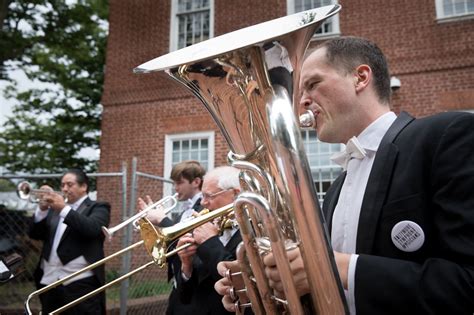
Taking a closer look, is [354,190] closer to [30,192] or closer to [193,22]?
[30,192]

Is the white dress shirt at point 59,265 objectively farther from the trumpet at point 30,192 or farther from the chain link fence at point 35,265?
the chain link fence at point 35,265

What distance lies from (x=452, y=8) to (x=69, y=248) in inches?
349

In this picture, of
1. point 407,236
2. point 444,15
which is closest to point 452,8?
point 444,15

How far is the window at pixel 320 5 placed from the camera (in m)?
9.09

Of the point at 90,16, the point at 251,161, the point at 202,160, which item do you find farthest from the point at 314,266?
the point at 90,16

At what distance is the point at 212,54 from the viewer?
1.38m

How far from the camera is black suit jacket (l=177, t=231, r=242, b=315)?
2578 millimetres

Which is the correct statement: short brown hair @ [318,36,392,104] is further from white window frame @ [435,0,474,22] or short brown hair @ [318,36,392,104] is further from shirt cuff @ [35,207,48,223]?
white window frame @ [435,0,474,22]

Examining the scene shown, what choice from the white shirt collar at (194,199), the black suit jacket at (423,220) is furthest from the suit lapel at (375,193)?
the white shirt collar at (194,199)

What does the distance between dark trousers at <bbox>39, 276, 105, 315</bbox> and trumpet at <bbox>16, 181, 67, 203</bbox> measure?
1052mm

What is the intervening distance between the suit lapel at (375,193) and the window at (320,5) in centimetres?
817

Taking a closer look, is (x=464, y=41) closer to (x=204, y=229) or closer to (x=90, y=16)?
(x=204, y=229)

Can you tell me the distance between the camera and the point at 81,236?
4.28 metres

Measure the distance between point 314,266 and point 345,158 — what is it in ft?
2.22
